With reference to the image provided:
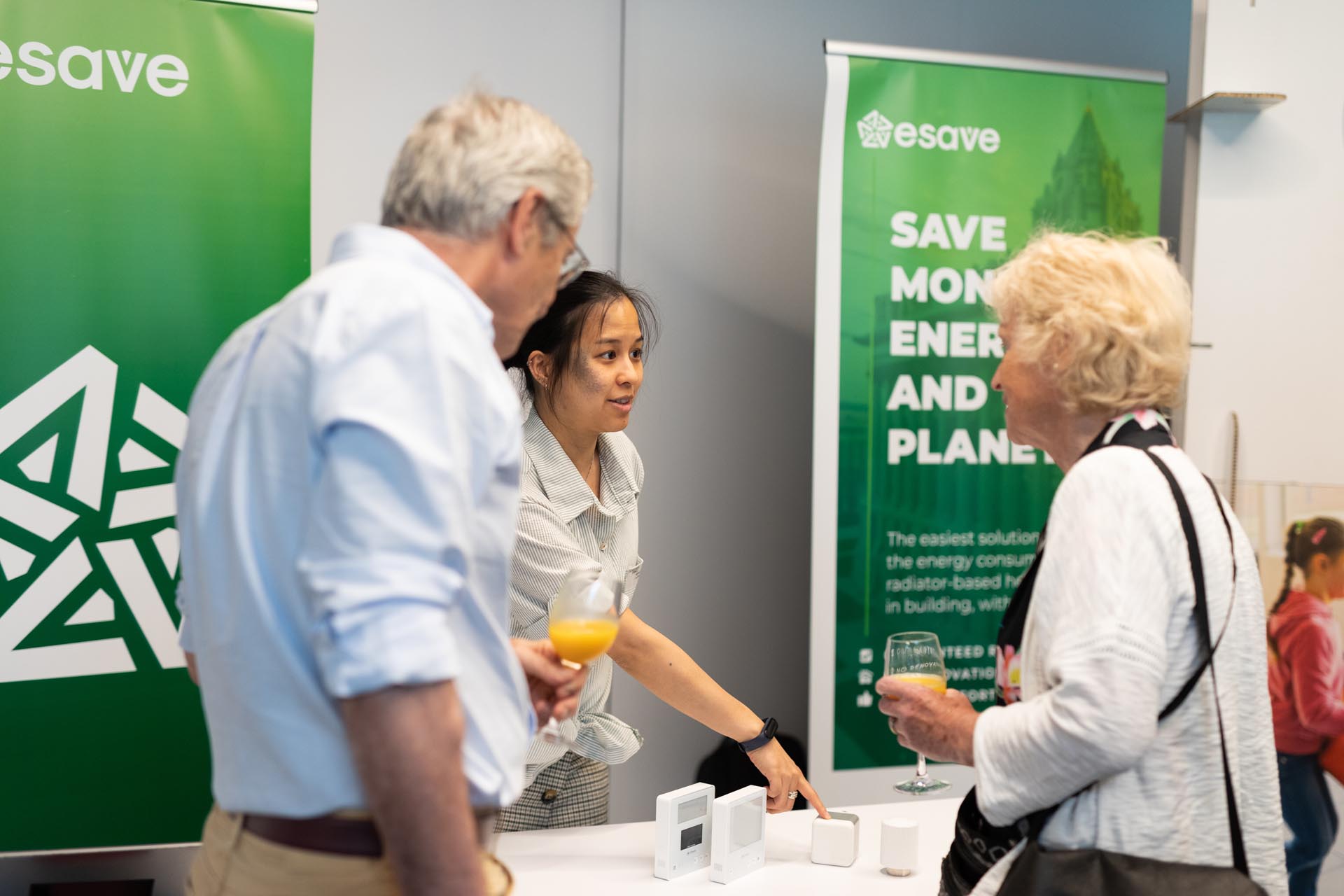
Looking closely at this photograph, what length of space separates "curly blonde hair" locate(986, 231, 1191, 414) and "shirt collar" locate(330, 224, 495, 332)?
0.82 m

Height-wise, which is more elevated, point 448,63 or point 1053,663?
point 448,63

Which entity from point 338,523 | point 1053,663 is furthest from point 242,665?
point 1053,663

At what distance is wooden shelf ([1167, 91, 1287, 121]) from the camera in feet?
9.99

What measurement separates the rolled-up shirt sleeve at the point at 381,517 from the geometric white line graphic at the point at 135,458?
201 centimetres

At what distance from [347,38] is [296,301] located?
2912 mm

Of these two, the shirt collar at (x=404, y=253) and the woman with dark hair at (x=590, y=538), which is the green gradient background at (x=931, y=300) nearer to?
the woman with dark hair at (x=590, y=538)

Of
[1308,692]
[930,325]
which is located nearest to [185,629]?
[930,325]

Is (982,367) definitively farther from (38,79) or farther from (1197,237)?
(38,79)

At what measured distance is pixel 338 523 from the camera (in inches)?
35.4

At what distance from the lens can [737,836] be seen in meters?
1.78

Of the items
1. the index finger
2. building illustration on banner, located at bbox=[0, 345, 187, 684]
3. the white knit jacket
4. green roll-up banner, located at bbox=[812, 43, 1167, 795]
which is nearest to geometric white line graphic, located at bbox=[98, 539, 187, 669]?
building illustration on banner, located at bbox=[0, 345, 187, 684]

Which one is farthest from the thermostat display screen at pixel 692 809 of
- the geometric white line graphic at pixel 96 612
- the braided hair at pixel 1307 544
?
the braided hair at pixel 1307 544

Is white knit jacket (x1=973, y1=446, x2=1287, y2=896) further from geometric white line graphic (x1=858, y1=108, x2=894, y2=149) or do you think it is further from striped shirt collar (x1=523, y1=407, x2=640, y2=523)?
geometric white line graphic (x1=858, y1=108, x2=894, y2=149)

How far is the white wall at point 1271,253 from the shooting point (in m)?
3.07
